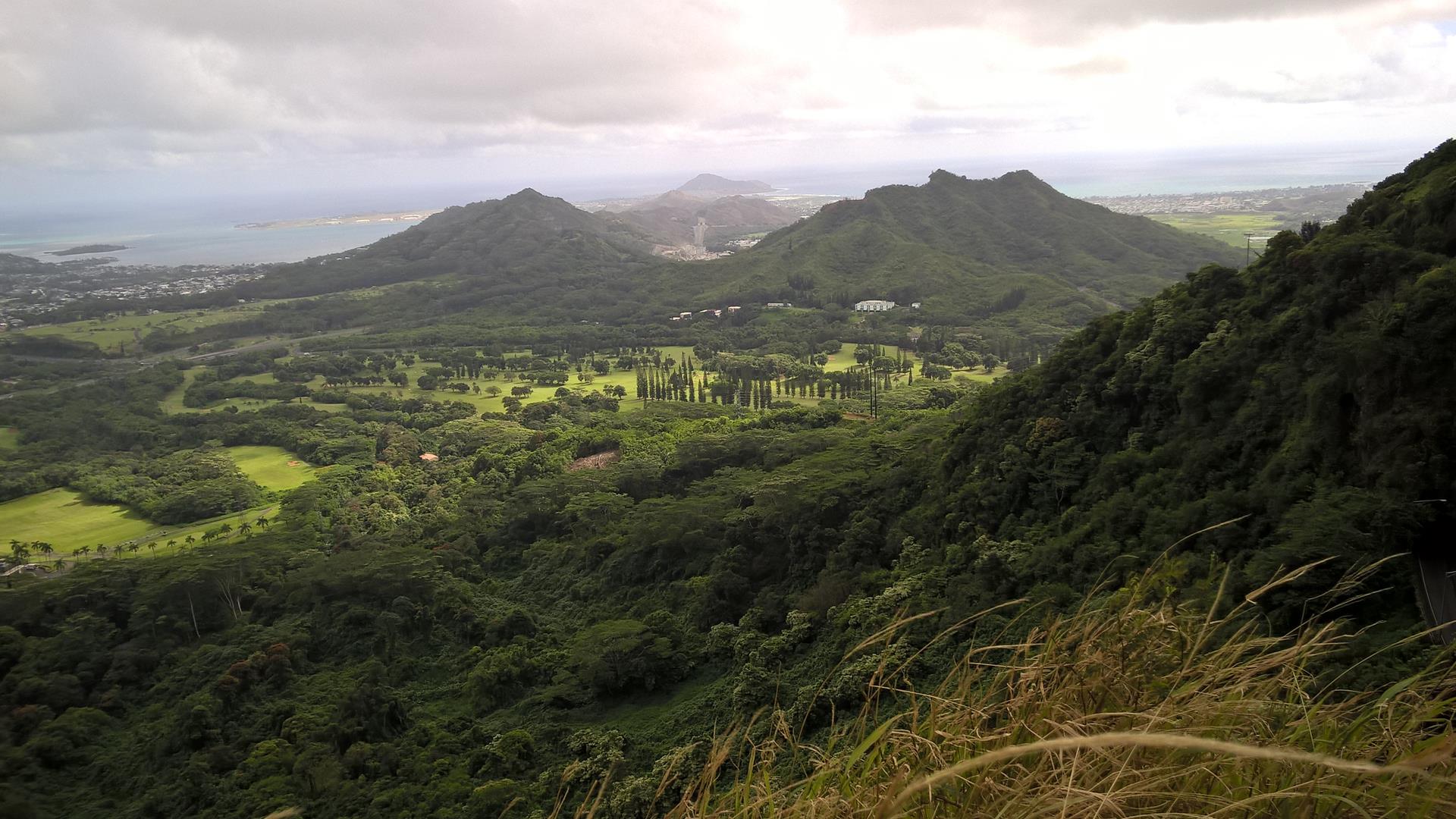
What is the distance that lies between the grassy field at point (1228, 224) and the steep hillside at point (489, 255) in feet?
233

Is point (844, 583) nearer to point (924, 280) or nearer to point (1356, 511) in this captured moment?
point (1356, 511)

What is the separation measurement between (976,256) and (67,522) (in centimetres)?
8083

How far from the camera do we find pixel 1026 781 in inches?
81.7

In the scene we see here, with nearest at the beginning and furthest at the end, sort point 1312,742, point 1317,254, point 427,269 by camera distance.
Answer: point 1312,742, point 1317,254, point 427,269

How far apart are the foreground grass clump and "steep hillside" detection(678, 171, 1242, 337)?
209 ft

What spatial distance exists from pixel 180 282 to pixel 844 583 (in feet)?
387

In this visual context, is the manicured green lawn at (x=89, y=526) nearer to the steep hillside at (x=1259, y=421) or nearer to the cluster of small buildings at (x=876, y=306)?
the steep hillside at (x=1259, y=421)

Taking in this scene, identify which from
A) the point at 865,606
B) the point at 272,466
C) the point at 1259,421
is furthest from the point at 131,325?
the point at 1259,421

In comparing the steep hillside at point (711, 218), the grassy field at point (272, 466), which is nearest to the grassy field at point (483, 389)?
the grassy field at point (272, 466)

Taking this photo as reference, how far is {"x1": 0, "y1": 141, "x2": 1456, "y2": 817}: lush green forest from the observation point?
8.39ft

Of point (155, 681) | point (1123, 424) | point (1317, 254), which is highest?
point (1317, 254)

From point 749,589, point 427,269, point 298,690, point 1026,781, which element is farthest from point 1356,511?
point 427,269

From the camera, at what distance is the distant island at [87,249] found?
148 meters

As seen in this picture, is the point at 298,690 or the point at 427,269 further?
the point at 427,269
